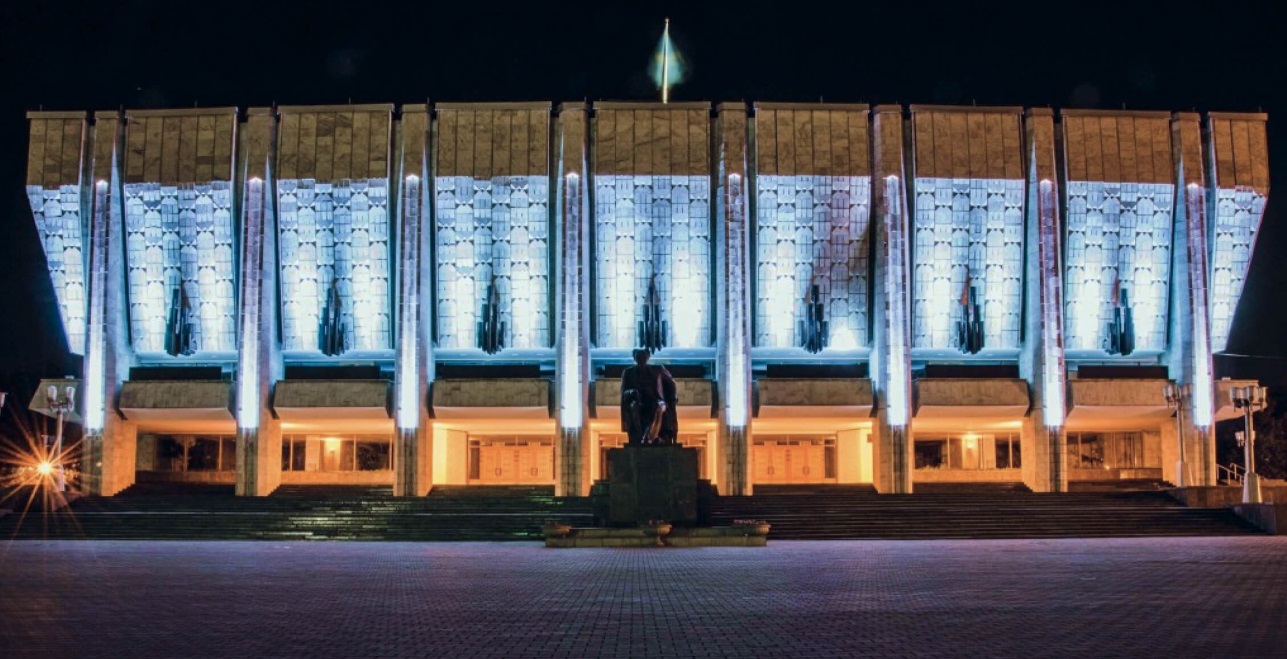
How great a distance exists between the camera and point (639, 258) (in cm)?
4297

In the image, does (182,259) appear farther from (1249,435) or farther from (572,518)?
(1249,435)

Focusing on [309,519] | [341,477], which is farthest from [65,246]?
[309,519]

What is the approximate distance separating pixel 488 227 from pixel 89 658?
115 ft

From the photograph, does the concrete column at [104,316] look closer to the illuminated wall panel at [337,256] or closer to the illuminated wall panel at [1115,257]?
the illuminated wall panel at [337,256]

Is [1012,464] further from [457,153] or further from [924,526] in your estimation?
[457,153]

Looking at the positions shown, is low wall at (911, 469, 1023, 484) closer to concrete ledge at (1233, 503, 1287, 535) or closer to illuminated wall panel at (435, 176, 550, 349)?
illuminated wall panel at (435, 176, 550, 349)

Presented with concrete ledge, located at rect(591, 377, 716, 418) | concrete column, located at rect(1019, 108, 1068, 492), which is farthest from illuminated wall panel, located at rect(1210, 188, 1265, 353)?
concrete ledge, located at rect(591, 377, 716, 418)

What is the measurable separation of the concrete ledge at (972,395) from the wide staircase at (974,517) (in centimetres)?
737

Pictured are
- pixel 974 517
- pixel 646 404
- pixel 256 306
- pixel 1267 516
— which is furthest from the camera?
pixel 256 306

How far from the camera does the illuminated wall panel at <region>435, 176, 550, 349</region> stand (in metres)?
42.7

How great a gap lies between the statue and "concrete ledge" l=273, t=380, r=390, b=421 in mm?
19225

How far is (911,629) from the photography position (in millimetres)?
9867

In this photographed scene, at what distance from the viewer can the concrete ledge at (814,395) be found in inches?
1678

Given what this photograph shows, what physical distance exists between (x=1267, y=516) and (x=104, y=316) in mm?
35619
